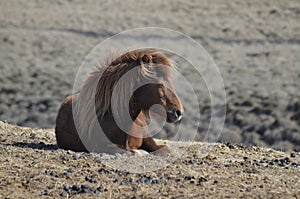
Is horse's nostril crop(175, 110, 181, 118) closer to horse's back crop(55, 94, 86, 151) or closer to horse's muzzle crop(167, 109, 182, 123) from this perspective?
horse's muzzle crop(167, 109, 182, 123)

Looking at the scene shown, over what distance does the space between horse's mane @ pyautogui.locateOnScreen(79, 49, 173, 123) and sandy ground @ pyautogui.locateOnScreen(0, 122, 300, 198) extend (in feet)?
2.69

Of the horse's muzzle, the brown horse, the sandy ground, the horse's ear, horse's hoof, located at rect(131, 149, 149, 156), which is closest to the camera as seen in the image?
the sandy ground

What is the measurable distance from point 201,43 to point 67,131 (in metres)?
32.2

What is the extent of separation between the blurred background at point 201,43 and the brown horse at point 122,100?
11146 mm

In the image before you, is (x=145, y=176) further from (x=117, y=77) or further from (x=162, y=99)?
(x=117, y=77)

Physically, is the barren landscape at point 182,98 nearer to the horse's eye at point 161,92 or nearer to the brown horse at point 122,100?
the brown horse at point 122,100

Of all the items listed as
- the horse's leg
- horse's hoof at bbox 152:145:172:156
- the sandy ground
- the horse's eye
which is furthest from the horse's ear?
the sandy ground

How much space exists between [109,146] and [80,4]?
44.3 meters

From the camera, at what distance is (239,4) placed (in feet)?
167

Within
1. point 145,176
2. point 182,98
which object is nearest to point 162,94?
point 145,176

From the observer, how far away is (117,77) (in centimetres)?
906

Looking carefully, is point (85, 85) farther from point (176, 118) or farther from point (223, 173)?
point (223, 173)

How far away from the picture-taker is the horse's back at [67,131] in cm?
946

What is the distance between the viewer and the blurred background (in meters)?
25.1
